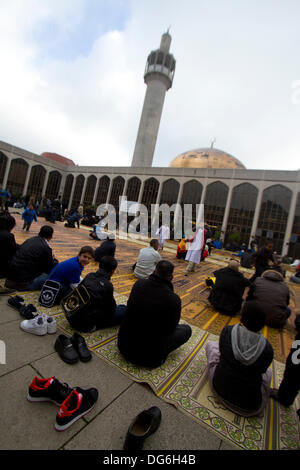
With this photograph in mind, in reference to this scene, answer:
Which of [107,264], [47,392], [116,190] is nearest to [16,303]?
[107,264]

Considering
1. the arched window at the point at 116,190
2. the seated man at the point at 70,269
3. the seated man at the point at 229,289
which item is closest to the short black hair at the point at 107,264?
the seated man at the point at 70,269

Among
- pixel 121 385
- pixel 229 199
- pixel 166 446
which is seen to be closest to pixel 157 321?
pixel 121 385

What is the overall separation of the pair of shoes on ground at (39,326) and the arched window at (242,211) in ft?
74.3

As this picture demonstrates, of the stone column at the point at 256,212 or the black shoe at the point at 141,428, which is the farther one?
the stone column at the point at 256,212

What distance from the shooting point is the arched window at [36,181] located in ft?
107

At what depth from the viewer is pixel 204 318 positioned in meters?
3.51

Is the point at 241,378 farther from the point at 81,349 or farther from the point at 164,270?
the point at 81,349

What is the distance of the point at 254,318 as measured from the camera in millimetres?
1622

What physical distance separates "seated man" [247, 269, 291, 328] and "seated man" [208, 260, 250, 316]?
0.83 ft

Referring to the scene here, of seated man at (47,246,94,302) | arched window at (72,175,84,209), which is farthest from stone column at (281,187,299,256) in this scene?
arched window at (72,175,84,209)

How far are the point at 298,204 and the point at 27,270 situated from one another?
2407cm

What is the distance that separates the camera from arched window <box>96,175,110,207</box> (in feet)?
107

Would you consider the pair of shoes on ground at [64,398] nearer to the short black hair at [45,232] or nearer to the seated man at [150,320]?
the seated man at [150,320]

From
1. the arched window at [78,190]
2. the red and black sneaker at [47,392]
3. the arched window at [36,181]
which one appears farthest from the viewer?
the arched window at [78,190]
